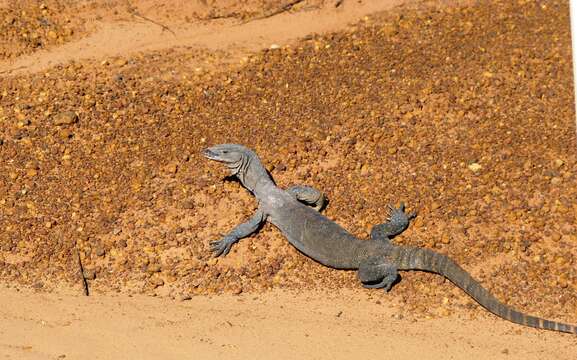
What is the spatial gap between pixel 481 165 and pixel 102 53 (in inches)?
233

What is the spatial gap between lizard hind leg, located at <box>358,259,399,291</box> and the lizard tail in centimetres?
13

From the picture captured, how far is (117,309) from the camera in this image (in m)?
8.18

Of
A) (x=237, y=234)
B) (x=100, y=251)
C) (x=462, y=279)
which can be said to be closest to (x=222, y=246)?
(x=237, y=234)

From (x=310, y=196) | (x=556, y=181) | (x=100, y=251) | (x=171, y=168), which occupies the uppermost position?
(x=556, y=181)

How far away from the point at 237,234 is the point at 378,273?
1.64 meters

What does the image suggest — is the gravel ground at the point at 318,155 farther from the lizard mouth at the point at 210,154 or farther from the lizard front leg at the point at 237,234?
the lizard mouth at the point at 210,154

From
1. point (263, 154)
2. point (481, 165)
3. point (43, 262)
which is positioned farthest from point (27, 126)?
point (481, 165)

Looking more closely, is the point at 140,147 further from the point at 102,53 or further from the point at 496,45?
the point at 496,45

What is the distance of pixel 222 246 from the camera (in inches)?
343

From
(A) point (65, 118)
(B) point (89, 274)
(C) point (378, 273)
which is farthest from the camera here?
(A) point (65, 118)

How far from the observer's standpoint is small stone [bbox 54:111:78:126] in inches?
409

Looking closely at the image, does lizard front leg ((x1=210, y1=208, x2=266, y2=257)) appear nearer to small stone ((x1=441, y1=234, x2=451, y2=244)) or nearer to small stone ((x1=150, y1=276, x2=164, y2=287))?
small stone ((x1=150, y1=276, x2=164, y2=287))

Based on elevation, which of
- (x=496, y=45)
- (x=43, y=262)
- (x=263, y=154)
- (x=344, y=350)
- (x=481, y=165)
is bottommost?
(x=43, y=262)

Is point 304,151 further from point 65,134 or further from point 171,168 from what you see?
point 65,134
